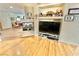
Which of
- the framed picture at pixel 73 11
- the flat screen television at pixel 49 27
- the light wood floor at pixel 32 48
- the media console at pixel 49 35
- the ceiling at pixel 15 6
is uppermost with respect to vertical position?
the ceiling at pixel 15 6

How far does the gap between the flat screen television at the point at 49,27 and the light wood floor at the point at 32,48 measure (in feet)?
0.47

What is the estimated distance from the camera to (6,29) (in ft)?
5.97

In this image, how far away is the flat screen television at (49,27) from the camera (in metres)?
1.87

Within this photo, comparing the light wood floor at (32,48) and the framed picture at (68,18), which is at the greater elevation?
the framed picture at (68,18)

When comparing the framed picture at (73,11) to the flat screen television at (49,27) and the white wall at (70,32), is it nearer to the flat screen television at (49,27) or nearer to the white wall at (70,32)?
the white wall at (70,32)

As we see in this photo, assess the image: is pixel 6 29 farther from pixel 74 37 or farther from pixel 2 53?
pixel 74 37

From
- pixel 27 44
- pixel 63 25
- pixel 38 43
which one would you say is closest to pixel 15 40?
pixel 27 44

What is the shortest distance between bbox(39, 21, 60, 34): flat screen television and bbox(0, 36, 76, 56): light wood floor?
0.14 m

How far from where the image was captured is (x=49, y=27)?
1901 millimetres

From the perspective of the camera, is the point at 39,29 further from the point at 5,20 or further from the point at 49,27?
the point at 5,20

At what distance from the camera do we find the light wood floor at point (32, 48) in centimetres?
187

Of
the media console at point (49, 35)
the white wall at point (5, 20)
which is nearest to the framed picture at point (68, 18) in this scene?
the media console at point (49, 35)

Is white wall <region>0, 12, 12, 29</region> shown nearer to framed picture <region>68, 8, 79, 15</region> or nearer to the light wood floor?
the light wood floor

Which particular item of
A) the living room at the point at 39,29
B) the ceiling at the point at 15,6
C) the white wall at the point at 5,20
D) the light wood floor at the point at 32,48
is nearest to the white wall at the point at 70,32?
the living room at the point at 39,29
